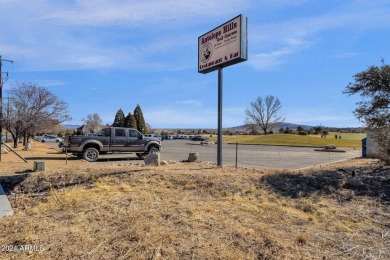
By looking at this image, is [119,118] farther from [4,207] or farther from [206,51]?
[4,207]

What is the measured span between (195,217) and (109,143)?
555 inches

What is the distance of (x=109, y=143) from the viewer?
19016 mm

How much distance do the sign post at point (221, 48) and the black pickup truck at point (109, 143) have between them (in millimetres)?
5967

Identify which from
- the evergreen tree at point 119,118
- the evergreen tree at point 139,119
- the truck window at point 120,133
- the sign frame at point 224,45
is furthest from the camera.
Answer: the evergreen tree at point 119,118

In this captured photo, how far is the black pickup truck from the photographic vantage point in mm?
18188

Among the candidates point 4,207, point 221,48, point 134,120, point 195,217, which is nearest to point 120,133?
point 221,48

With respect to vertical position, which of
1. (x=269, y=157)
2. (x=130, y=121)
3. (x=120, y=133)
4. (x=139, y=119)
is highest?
(x=139, y=119)

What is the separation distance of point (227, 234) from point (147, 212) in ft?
5.40

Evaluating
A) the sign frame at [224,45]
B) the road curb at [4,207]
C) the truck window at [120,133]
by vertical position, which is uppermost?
the sign frame at [224,45]

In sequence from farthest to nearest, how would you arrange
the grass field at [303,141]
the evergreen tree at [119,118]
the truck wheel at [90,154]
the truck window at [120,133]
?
the evergreen tree at [119,118] → the grass field at [303,141] → the truck window at [120,133] → the truck wheel at [90,154]

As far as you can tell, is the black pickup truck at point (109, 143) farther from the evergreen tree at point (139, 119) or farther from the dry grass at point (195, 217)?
the evergreen tree at point (139, 119)

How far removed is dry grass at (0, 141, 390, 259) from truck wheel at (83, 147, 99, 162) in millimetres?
8252

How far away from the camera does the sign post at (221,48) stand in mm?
12281

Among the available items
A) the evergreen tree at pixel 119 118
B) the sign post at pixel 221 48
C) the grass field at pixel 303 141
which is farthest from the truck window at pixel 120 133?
the evergreen tree at pixel 119 118
